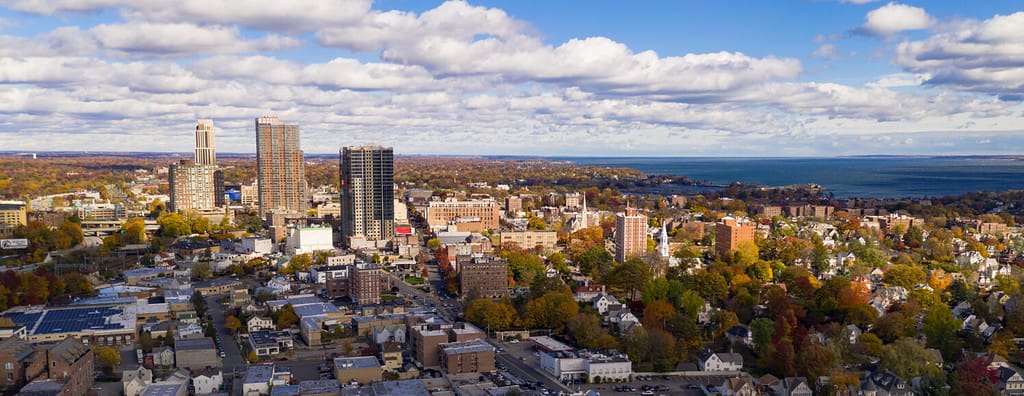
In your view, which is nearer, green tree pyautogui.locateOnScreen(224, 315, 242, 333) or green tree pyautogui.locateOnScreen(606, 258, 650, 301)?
green tree pyautogui.locateOnScreen(224, 315, 242, 333)

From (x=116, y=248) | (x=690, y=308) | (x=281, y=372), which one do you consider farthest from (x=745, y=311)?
(x=116, y=248)

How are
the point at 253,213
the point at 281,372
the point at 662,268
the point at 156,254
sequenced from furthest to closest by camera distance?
the point at 253,213 < the point at 156,254 < the point at 662,268 < the point at 281,372

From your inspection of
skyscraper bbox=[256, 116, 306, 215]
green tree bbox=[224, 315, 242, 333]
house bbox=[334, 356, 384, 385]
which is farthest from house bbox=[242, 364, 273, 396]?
skyscraper bbox=[256, 116, 306, 215]

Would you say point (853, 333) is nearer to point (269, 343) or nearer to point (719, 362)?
point (719, 362)

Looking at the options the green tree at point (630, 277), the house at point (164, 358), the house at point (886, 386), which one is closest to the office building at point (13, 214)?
the house at point (164, 358)

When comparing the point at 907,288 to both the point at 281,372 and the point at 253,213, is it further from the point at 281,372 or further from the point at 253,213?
the point at 253,213

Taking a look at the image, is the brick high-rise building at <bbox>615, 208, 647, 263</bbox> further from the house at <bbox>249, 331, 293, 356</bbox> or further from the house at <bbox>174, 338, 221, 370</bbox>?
the house at <bbox>174, 338, 221, 370</bbox>
